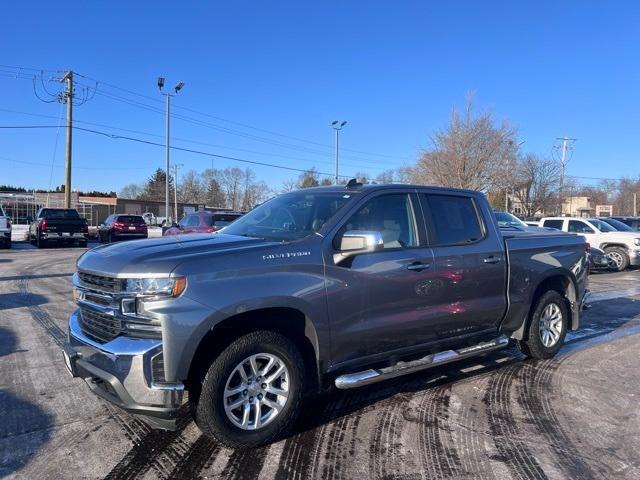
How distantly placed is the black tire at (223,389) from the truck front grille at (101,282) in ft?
2.73

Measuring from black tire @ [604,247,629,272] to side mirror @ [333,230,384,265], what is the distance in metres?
15.4

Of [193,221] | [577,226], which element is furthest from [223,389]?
[577,226]

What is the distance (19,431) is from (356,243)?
115 inches

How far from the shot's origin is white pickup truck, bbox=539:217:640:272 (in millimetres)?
16688

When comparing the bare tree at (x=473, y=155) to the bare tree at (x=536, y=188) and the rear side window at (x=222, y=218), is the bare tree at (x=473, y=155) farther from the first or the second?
the rear side window at (x=222, y=218)

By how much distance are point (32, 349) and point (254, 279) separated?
3998 millimetres

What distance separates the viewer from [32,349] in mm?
6195

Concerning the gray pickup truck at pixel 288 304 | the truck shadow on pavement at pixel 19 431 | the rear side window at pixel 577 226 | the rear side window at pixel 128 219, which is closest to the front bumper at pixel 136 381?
the gray pickup truck at pixel 288 304

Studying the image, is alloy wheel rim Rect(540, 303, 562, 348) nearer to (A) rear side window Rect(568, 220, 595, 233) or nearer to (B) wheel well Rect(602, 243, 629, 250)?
(B) wheel well Rect(602, 243, 629, 250)

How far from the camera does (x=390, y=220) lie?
464 centimetres

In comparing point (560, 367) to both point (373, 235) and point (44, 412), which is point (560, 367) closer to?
point (373, 235)

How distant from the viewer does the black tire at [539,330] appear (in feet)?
19.2

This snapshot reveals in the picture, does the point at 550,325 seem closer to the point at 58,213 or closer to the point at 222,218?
the point at 222,218

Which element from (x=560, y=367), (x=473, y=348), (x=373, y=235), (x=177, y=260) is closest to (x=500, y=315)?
(x=473, y=348)
